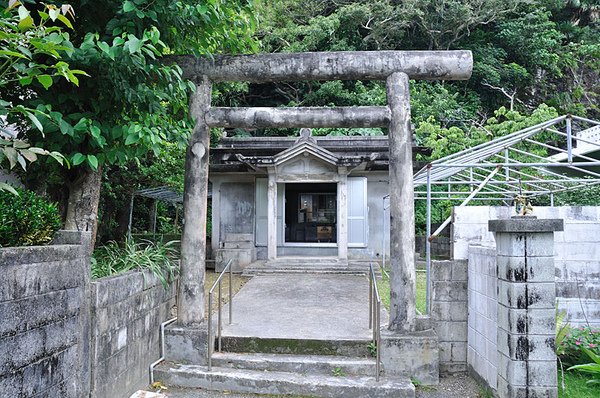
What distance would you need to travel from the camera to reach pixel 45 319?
3221mm

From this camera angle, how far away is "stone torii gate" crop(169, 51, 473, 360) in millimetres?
5559

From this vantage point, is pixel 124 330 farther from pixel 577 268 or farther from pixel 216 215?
pixel 216 215

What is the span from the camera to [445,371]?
5648 millimetres

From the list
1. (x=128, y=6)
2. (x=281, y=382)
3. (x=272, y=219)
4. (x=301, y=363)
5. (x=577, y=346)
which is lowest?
(x=281, y=382)

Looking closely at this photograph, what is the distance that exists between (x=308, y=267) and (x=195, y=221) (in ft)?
21.1

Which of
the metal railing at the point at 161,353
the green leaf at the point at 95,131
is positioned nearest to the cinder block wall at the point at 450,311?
the metal railing at the point at 161,353

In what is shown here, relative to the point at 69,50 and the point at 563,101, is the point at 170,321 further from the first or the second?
the point at 563,101

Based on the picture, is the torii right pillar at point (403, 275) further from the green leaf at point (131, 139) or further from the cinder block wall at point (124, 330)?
the green leaf at point (131, 139)

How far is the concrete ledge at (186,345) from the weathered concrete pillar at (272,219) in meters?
6.77

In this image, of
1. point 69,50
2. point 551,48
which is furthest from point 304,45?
point 69,50

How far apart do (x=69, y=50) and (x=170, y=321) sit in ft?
13.4

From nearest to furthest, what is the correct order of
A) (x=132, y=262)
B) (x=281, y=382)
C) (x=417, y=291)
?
(x=281, y=382) < (x=132, y=262) < (x=417, y=291)

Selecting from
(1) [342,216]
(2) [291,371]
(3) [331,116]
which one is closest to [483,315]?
(2) [291,371]

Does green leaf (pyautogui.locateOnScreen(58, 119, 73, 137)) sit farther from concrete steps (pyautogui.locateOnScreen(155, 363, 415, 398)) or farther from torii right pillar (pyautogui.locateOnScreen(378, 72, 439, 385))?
torii right pillar (pyautogui.locateOnScreen(378, 72, 439, 385))
